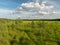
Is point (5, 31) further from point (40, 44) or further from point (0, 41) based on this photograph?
point (40, 44)

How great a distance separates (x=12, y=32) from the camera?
2750cm

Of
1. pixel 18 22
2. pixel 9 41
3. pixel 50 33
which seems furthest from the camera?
pixel 18 22

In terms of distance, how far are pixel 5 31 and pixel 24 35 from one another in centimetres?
278

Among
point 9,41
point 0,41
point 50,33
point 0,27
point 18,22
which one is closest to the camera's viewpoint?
point 0,41

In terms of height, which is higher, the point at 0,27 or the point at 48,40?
the point at 0,27

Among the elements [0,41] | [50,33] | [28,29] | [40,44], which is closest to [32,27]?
[28,29]

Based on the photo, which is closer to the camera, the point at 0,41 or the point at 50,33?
the point at 0,41

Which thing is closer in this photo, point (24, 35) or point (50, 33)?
point (24, 35)

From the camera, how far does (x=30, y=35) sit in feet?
91.0

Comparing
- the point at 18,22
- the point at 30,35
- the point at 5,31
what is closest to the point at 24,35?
the point at 30,35

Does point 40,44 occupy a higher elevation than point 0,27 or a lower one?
lower

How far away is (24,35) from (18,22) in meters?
6.91

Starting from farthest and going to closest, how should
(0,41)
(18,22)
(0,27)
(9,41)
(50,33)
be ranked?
(18,22)
(50,33)
(0,27)
(9,41)
(0,41)

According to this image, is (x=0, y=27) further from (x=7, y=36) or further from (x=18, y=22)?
(x=18, y=22)
